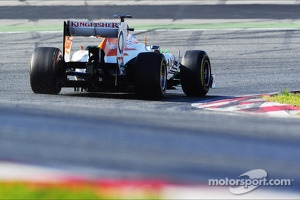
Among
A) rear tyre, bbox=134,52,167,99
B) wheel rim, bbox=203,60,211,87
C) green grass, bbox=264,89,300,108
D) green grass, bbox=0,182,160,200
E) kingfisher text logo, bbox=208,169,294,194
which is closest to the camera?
green grass, bbox=0,182,160,200

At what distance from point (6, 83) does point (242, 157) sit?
35.6 ft

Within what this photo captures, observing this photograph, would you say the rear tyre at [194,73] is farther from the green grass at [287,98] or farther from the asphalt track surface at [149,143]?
the asphalt track surface at [149,143]

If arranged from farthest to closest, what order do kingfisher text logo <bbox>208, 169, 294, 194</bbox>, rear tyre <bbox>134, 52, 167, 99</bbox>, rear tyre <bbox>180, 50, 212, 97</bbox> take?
rear tyre <bbox>180, 50, 212, 97</bbox> < rear tyre <bbox>134, 52, 167, 99</bbox> < kingfisher text logo <bbox>208, 169, 294, 194</bbox>

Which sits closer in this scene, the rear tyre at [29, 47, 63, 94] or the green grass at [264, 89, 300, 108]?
the green grass at [264, 89, 300, 108]

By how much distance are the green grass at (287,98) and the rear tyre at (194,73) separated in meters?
1.47

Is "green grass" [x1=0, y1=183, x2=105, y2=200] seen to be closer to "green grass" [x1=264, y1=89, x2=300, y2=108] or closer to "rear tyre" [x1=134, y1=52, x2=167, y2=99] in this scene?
"green grass" [x1=264, y1=89, x2=300, y2=108]

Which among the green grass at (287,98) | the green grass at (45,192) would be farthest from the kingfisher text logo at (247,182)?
the green grass at (287,98)

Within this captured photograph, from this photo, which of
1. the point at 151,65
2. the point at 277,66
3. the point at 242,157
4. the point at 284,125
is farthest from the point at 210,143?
the point at 277,66

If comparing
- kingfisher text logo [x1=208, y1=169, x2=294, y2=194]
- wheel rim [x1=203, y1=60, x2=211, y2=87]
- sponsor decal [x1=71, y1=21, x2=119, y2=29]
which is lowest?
kingfisher text logo [x1=208, y1=169, x2=294, y2=194]

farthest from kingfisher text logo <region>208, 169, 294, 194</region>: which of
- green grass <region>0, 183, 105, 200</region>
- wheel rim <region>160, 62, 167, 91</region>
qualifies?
wheel rim <region>160, 62, 167, 91</region>

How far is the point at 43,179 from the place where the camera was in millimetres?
5230

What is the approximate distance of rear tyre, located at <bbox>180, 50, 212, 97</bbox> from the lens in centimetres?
1420

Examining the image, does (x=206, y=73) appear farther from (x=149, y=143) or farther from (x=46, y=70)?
(x=149, y=143)

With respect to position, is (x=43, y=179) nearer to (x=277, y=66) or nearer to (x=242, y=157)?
(x=242, y=157)
